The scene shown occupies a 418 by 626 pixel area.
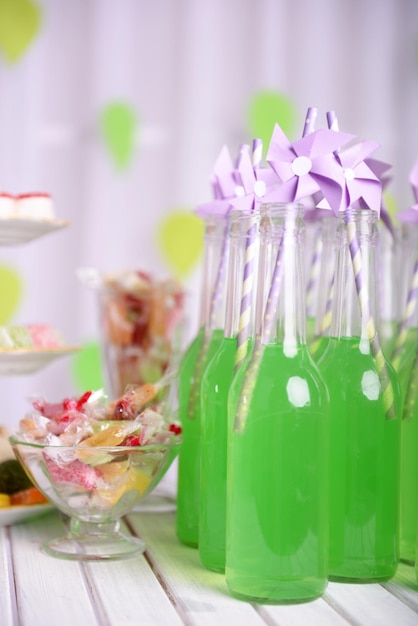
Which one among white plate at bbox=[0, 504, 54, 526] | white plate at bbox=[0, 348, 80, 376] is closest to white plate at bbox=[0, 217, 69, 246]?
white plate at bbox=[0, 348, 80, 376]

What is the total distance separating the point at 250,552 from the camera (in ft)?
2.66

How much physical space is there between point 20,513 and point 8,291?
1469 millimetres

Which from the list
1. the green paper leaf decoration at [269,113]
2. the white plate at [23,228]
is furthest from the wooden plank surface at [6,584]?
the green paper leaf decoration at [269,113]

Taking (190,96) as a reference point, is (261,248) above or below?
below

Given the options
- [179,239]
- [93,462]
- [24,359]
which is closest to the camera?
[93,462]

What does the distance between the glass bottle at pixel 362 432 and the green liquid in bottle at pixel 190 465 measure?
0.19 metres

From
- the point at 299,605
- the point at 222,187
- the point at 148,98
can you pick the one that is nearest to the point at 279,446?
the point at 299,605

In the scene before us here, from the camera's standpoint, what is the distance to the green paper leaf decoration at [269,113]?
2537mm

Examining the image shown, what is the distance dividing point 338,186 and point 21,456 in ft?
1.46

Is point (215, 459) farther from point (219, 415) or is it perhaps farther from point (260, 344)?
point (260, 344)

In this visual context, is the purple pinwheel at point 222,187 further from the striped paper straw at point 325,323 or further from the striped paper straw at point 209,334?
the striped paper straw at point 325,323

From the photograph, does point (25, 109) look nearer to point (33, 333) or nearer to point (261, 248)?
point (33, 333)

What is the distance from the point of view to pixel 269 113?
2545mm

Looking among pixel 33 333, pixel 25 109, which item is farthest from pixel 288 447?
pixel 25 109
